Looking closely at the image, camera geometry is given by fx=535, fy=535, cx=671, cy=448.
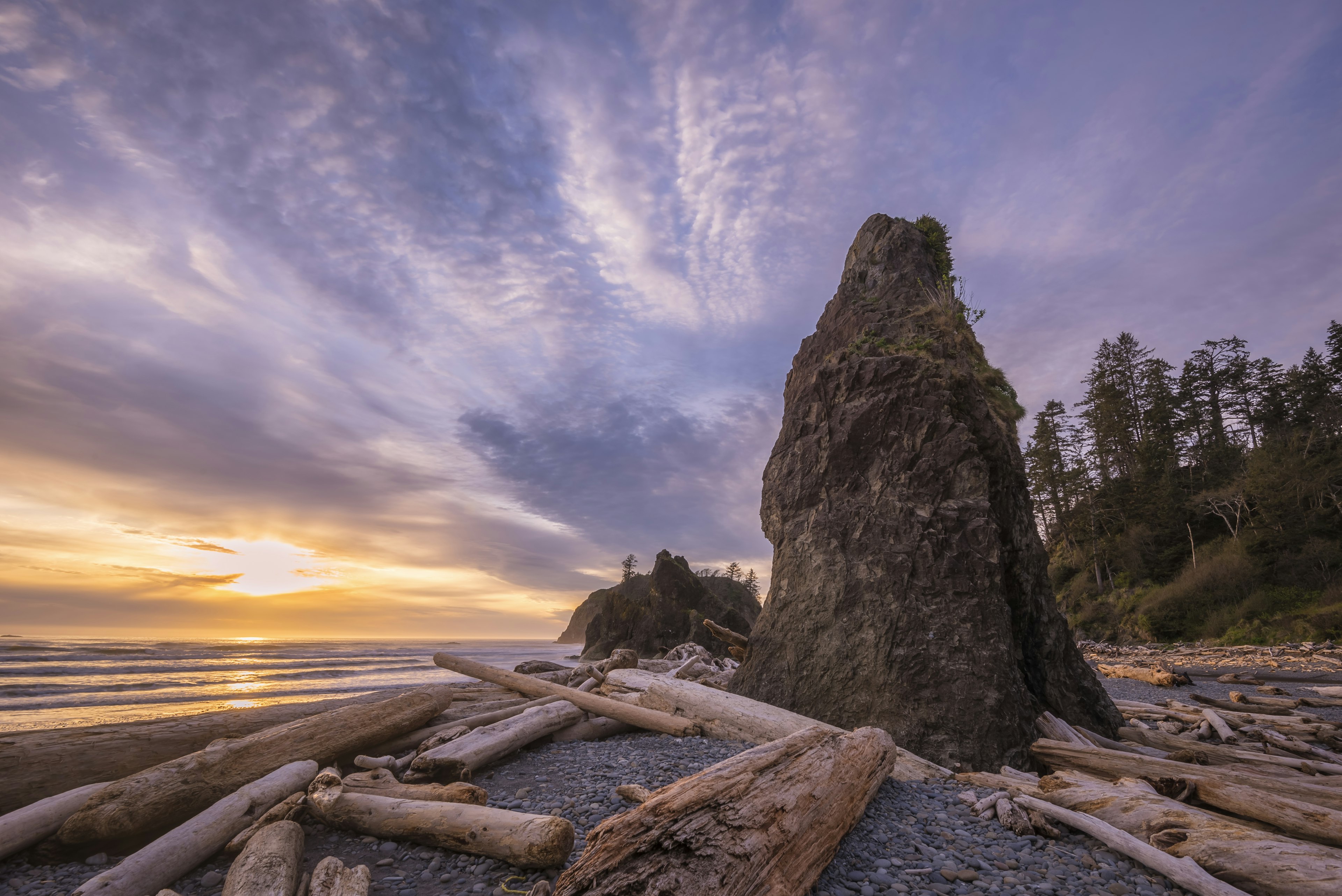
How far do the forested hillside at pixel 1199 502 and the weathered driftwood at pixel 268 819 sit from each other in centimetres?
3219

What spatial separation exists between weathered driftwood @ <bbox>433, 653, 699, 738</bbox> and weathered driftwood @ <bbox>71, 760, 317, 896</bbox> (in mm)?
3982

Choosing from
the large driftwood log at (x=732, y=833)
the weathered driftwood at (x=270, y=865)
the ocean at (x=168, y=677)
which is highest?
the large driftwood log at (x=732, y=833)

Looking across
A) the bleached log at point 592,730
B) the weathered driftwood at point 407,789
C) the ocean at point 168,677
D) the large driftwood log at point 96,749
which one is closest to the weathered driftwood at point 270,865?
the weathered driftwood at point 407,789

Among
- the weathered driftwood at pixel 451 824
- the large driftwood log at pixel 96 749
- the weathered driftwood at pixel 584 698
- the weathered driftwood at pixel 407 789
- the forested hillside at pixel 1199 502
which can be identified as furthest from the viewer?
the forested hillside at pixel 1199 502

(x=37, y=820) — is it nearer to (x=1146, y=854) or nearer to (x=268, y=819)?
(x=268, y=819)

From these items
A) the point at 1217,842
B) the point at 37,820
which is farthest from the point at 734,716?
the point at 37,820

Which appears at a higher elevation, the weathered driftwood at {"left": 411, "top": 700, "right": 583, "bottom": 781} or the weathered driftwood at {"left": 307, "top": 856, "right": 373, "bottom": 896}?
the weathered driftwood at {"left": 307, "top": 856, "right": 373, "bottom": 896}

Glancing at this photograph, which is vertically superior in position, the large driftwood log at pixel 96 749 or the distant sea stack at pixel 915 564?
the distant sea stack at pixel 915 564

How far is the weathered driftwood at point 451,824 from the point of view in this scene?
3.55 metres

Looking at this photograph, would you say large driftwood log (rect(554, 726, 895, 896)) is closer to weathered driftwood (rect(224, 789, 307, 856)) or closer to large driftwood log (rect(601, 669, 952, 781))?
large driftwood log (rect(601, 669, 952, 781))

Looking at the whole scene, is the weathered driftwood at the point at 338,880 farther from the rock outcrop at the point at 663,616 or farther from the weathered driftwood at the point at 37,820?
the rock outcrop at the point at 663,616

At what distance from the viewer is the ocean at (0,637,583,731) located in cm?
1295

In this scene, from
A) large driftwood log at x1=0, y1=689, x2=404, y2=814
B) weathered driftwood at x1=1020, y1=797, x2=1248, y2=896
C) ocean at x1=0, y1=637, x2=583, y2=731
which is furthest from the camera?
ocean at x1=0, y1=637, x2=583, y2=731

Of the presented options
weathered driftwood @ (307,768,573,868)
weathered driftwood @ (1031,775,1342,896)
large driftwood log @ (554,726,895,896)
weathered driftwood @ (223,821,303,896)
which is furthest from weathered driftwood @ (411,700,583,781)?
weathered driftwood @ (1031,775,1342,896)
